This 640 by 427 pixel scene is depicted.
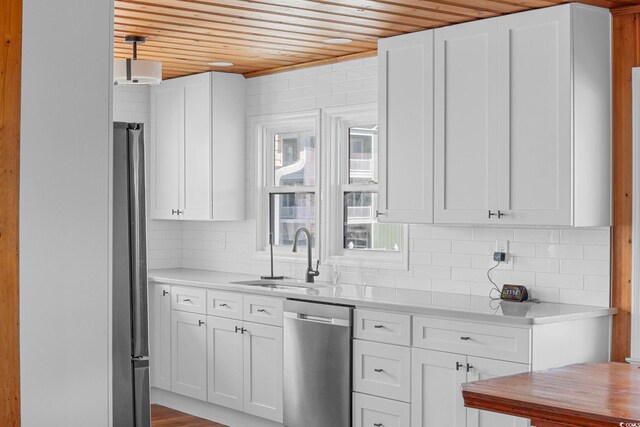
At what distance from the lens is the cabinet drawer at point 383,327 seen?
4824 mm

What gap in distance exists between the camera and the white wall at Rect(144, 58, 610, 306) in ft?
15.7

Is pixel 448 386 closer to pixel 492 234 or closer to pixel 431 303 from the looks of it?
pixel 431 303

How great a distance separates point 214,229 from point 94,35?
13.1 feet

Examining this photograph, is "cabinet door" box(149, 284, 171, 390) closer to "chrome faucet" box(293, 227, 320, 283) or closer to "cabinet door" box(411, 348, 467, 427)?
"chrome faucet" box(293, 227, 320, 283)

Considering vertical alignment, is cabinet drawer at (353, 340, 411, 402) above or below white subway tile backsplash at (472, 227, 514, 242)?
below

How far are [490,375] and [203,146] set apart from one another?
10.3 ft

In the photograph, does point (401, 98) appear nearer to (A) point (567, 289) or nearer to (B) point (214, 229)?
A: (A) point (567, 289)

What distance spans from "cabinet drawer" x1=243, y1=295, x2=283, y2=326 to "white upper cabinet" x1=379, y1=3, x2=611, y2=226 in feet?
3.26

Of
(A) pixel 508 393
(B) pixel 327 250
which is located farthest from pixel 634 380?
(B) pixel 327 250

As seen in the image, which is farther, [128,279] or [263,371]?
[263,371]

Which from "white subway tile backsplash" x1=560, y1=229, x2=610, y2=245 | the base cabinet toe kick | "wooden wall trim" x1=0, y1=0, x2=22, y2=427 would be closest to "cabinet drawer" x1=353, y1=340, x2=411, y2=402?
the base cabinet toe kick

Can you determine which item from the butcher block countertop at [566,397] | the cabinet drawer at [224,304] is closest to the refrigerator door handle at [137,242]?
the butcher block countertop at [566,397]

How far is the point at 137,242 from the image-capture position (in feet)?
12.4

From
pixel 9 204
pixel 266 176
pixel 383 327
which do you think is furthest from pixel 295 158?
pixel 9 204
